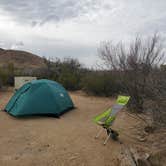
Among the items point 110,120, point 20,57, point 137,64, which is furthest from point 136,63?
point 20,57

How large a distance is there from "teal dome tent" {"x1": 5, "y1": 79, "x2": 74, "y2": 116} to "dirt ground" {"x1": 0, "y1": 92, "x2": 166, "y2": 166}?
242mm

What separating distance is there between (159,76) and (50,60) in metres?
14.2

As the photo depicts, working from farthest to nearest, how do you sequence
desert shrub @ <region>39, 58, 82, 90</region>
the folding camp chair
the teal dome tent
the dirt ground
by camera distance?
desert shrub @ <region>39, 58, 82, 90</region> < the teal dome tent < the folding camp chair < the dirt ground

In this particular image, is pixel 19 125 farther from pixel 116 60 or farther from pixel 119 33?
pixel 119 33

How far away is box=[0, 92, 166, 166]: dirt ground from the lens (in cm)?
358

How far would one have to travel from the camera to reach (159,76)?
4.22 meters

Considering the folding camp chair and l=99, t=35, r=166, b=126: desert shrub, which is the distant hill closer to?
l=99, t=35, r=166, b=126: desert shrub

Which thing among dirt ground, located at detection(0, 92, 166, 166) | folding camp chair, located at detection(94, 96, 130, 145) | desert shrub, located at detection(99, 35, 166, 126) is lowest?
dirt ground, located at detection(0, 92, 166, 166)

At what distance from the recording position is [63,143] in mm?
4355

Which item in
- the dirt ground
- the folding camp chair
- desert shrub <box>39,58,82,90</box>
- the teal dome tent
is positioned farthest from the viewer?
desert shrub <box>39,58,82,90</box>

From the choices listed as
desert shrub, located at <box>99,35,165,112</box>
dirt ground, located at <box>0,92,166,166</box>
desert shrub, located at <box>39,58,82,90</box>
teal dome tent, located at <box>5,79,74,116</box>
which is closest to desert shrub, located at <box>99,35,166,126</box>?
desert shrub, located at <box>99,35,165,112</box>

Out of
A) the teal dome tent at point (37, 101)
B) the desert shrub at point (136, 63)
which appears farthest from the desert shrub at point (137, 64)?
the teal dome tent at point (37, 101)

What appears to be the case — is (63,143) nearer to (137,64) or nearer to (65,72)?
(137,64)

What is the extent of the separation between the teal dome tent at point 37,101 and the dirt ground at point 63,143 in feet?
0.79
